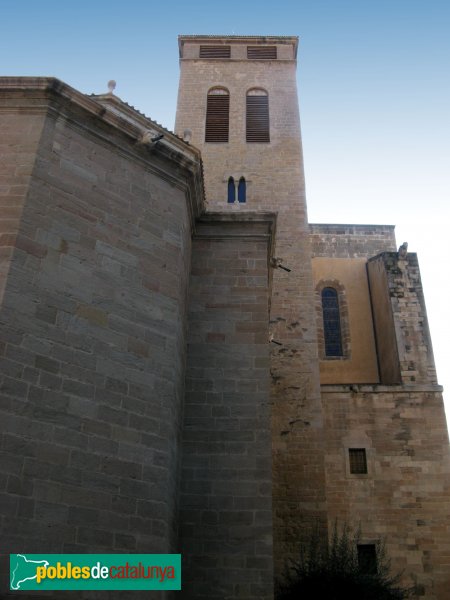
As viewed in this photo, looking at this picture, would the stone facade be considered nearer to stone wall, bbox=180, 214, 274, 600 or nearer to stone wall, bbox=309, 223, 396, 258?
stone wall, bbox=180, 214, 274, 600

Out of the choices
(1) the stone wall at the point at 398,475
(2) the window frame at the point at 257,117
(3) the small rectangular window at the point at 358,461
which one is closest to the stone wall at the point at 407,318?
(1) the stone wall at the point at 398,475

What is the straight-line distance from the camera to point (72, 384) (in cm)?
586

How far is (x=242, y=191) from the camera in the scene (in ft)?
62.2

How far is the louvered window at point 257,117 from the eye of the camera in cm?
2042

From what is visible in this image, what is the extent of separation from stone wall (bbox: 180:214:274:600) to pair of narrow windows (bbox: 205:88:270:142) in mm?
12244

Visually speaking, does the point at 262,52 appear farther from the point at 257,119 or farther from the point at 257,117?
the point at 257,119

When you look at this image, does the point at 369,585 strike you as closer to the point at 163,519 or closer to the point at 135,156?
the point at 163,519

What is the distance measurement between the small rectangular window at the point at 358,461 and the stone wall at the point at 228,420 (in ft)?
25.6

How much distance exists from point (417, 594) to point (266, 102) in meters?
16.1

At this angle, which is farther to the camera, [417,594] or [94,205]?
[417,594]

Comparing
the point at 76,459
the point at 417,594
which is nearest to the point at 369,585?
the point at 417,594

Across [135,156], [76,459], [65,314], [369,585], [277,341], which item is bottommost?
[369,585]

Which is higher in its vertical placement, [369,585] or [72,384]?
[72,384]

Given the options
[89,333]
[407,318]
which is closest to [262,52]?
[407,318]
